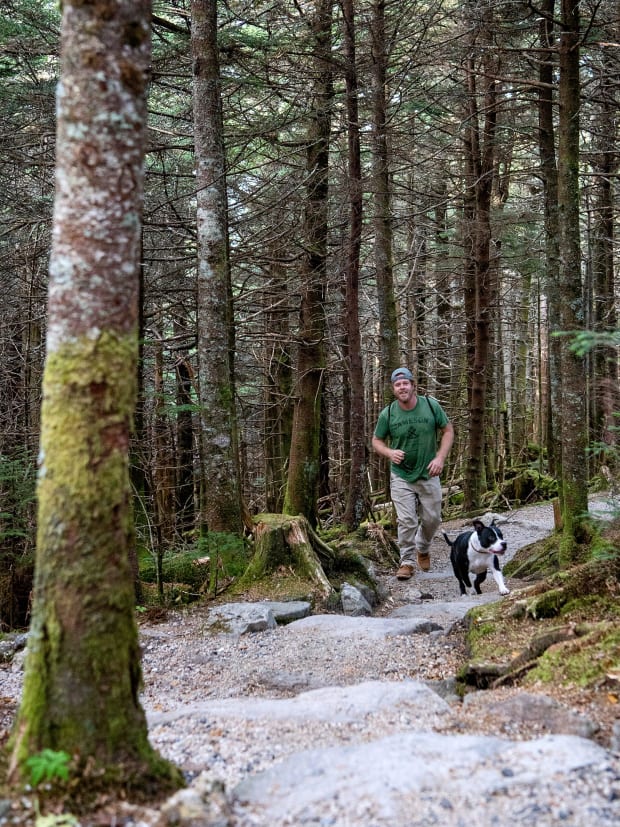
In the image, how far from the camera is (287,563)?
767cm

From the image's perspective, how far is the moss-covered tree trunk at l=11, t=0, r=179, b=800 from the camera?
2529 mm

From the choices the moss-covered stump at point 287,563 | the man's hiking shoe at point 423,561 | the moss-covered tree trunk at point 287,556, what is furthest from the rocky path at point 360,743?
the man's hiking shoe at point 423,561

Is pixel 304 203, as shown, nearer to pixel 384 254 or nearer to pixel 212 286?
pixel 384 254

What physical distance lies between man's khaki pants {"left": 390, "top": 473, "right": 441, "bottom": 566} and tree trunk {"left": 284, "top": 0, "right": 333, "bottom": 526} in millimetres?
2139

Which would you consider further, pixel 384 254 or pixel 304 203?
pixel 384 254

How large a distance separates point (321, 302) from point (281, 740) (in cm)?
902

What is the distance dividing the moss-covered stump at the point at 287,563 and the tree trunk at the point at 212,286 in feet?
1.48

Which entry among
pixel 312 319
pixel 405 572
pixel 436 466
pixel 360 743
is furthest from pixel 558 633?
pixel 312 319

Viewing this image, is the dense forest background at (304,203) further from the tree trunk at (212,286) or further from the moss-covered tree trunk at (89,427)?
the moss-covered tree trunk at (89,427)

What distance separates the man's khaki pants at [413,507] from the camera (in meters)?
8.97

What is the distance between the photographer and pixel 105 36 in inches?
100

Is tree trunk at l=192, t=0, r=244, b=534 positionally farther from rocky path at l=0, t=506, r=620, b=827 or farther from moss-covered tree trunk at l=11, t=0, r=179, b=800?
A: moss-covered tree trunk at l=11, t=0, r=179, b=800

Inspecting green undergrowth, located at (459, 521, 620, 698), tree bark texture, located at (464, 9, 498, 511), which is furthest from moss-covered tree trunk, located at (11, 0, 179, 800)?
tree bark texture, located at (464, 9, 498, 511)

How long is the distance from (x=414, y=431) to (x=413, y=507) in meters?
1.07
